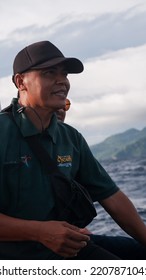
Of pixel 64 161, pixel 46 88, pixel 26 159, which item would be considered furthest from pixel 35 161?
pixel 46 88

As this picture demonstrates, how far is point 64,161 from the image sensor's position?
3.57 m

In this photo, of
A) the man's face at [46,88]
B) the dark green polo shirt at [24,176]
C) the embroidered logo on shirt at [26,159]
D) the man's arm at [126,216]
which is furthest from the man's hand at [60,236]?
the man's face at [46,88]

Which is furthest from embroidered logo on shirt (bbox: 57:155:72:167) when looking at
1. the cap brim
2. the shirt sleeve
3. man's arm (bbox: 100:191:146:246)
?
the cap brim

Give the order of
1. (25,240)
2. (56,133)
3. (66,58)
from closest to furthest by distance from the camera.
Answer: (25,240), (66,58), (56,133)

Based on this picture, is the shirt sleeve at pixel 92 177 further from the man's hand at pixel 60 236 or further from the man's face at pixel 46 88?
the man's hand at pixel 60 236

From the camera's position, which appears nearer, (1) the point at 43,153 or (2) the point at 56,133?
(1) the point at 43,153

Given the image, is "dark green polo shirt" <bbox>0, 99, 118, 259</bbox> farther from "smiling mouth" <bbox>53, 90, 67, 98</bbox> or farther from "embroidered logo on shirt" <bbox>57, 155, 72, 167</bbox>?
"smiling mouth" <bbox>53, 90, 67, 98</bbox>

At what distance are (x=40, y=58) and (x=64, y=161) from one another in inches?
34.7

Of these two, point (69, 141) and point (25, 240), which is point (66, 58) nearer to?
point (69, 141)

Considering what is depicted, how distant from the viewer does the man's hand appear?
302 centimetres

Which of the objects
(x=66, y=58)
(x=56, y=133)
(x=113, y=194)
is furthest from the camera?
→ (x=113, y=194)

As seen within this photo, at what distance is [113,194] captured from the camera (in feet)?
13.0
